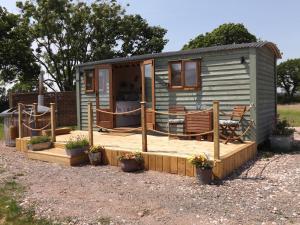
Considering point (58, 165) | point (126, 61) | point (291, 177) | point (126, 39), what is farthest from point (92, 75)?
point (126, 39)

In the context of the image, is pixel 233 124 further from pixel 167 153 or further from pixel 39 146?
pixel 39 146

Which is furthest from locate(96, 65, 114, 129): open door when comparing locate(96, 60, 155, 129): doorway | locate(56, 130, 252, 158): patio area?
locate(56, 130, 252, 158): patio area

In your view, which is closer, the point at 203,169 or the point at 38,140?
the point at 203,169

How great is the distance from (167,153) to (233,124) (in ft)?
6.43

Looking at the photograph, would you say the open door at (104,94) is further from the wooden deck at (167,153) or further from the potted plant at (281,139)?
the potted plant at (281,139)

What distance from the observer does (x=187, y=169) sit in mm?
6477

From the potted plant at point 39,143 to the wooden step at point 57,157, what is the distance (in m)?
0.15

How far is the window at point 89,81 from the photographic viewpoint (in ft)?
37.7

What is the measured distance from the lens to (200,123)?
8.82 metres

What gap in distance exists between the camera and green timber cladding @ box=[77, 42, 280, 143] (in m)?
8.20

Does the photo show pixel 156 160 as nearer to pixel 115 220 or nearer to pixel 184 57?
pixel 115 220

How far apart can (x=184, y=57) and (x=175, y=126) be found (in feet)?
6.31

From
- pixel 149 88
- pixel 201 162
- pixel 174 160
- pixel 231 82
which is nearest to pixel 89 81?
pixel 149 88

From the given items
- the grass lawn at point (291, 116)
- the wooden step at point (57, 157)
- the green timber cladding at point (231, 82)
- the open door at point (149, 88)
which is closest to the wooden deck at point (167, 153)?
the wooden step at point (57, 157)
